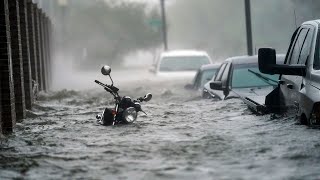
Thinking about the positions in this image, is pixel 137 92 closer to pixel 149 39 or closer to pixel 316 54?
pixel 316 54

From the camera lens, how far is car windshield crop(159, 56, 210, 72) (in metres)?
19.0

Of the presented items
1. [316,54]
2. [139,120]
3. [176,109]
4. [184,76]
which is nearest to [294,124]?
[316,54]

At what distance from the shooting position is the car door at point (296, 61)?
22.3 feet

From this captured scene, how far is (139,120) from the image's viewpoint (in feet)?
31.6

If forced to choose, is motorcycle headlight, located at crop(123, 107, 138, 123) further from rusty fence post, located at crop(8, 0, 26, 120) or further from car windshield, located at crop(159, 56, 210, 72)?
car windshield, located at crop(159, 56, 210, 72)

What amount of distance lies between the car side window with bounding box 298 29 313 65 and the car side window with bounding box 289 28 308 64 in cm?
17

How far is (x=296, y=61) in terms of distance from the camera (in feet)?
24.0

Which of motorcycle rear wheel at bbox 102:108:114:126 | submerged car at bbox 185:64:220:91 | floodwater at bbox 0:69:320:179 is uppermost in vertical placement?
submerged car at bbox 185:64:220:91

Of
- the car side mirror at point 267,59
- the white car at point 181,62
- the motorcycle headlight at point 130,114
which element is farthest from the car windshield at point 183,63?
the car side mirror at point 267,59

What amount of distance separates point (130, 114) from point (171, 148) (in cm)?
247

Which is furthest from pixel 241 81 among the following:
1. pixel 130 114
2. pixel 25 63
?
pixel 25 63

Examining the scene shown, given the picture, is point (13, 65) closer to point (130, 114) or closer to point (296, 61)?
point (130, 114)

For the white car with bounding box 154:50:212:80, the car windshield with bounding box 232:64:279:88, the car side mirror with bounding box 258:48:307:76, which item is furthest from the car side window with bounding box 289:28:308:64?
the white car with bounding box 154:50:212:80

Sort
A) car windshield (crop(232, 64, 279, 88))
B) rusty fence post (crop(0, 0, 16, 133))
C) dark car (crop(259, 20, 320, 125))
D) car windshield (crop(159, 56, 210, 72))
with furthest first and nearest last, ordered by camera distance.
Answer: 1. car windshield (crop(159, 56, 210, 72))
2. car windshield (crop(232, 64, 279, 88))
3. rusty fence post (crop(0, 0, 16, 133))
4. dark car (crop(259, 20, 320, 125))
